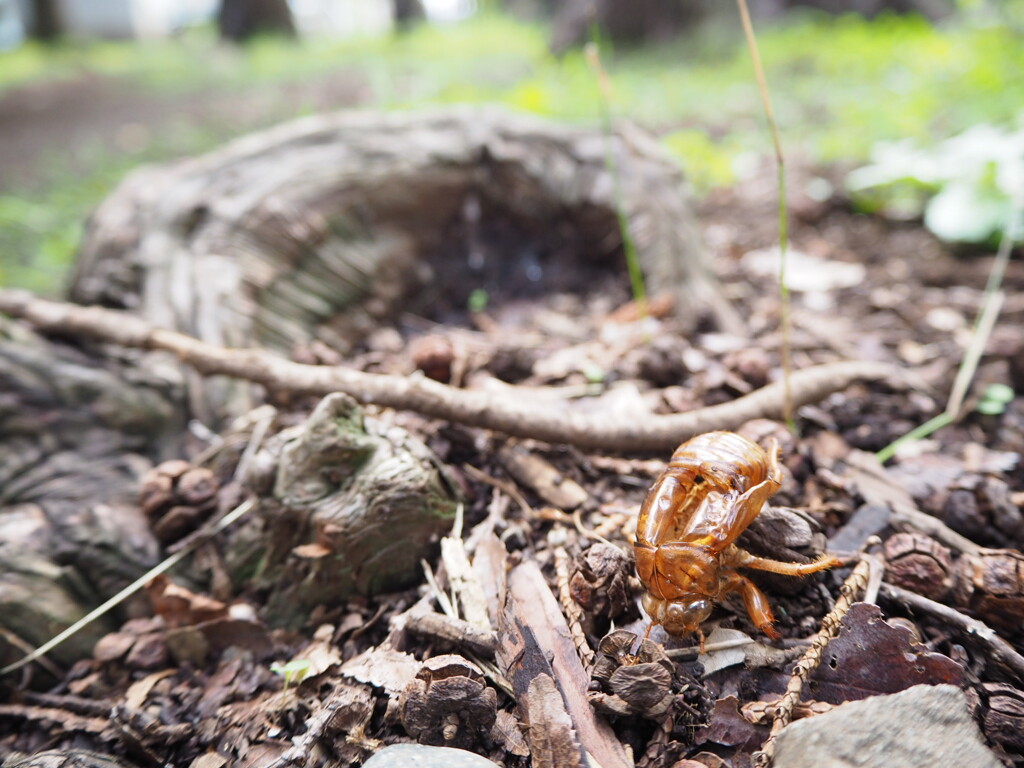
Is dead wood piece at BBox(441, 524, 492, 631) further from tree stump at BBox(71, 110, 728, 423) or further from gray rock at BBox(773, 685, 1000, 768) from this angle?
tree stump at BBox(71, 110, 728, 423)

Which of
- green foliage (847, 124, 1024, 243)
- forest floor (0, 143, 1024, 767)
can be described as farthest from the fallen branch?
green foliage (847, 124, 1024, 243)

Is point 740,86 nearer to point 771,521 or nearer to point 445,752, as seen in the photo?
point 771,521

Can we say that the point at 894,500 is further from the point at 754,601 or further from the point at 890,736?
the point at 890,736

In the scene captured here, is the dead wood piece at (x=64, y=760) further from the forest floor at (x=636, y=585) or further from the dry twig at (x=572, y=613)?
the dry twig at (x=572, y=613)

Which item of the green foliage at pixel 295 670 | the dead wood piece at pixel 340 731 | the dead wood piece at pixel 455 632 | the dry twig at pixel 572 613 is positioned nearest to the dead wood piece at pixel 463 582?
the dead wood piece at pixel 455 632

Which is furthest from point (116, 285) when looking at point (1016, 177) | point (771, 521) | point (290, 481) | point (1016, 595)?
point (1016, 177)

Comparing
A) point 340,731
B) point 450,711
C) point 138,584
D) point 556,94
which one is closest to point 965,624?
point 450,711

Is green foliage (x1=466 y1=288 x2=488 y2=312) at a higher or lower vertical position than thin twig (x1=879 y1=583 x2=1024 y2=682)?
higher
